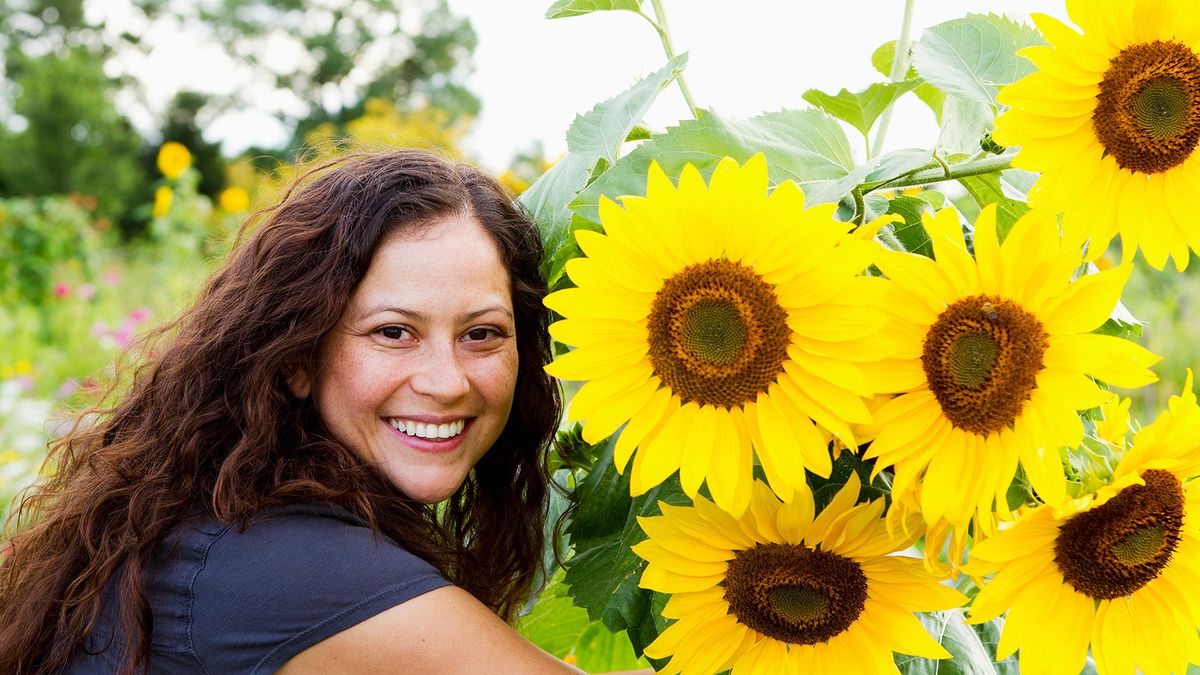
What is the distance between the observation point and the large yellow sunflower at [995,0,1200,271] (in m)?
0.87

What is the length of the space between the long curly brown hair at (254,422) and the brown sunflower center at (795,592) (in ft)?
1.59

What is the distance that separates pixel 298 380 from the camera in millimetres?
1472

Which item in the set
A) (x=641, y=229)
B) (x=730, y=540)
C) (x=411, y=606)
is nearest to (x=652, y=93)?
(x=641, y=229)

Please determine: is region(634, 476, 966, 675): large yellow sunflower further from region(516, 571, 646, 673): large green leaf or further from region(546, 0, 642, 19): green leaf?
region(546, 0, 642, 19): green leaf

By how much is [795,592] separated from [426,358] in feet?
1.75

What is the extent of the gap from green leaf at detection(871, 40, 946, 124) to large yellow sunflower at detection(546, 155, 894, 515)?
323 mm

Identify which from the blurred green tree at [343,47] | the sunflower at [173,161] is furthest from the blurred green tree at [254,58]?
the sunflower at [173,161]

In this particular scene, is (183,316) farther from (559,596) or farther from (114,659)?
(559,596)

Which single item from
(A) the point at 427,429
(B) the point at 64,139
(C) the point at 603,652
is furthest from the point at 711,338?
(B) the point at 64,139

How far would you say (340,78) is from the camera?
25969 mm

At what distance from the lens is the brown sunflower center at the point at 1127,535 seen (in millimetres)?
903

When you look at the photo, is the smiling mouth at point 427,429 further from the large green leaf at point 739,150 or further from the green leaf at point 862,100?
the green leaf at point 862,100

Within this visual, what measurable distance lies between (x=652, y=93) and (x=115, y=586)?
86 cm

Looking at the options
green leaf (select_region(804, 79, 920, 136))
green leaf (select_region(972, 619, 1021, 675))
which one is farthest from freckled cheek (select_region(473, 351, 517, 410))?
green leaf (select_region(972, 619, 1021, 675))
